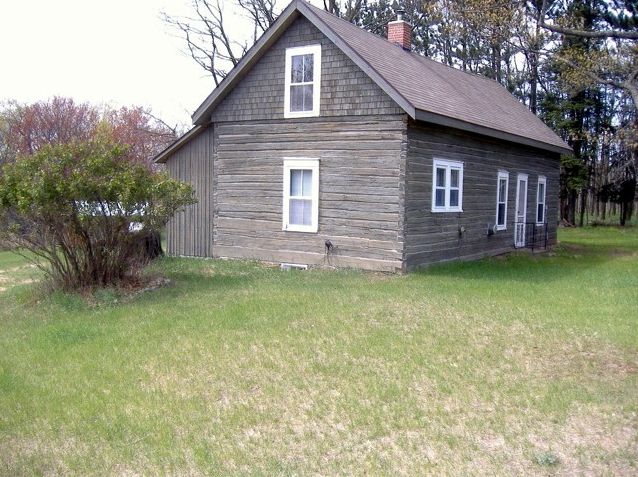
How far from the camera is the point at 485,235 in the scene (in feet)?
60.8

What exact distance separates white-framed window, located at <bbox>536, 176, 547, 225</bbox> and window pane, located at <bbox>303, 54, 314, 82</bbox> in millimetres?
9819

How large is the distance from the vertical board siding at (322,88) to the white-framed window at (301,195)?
125cm

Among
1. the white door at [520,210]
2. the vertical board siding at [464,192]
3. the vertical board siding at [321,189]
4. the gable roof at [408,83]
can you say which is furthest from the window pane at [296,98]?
the white door at [520,210]

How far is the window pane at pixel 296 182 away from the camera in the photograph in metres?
16.3

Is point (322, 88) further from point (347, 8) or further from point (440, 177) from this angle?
point (347, 8)

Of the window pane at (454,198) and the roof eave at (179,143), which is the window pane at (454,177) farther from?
the roof eave at (179,143)

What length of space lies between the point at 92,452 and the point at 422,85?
41.6ft

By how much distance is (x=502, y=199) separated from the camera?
1962 centimetres

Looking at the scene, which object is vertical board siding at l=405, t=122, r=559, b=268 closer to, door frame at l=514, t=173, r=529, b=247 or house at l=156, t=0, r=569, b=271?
house at l=156, t=0, r=569, b=271

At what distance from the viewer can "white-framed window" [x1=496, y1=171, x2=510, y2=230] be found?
63.2 feet

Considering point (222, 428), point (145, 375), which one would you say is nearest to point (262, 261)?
point (145, 375)

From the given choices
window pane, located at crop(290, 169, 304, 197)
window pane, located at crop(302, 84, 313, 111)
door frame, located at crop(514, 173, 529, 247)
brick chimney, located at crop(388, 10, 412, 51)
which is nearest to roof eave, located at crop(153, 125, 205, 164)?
window pane, located at crop(290, 169, 304, 197)

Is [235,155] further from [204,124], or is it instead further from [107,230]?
[107,230]

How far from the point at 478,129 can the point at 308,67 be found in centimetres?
427
